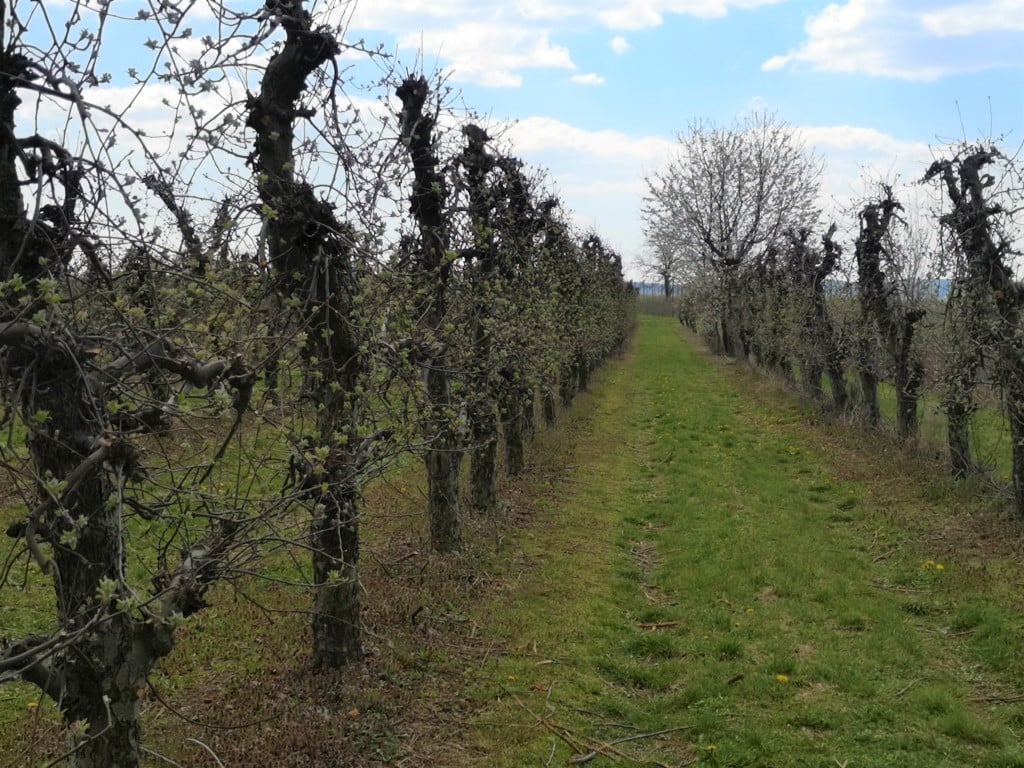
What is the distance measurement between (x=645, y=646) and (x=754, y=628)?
1313 millimetres

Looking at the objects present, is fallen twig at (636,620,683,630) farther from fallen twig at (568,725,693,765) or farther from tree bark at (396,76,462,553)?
tree bark at (396,76,462,553)

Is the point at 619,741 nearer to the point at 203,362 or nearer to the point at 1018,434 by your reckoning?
the point at 203,362

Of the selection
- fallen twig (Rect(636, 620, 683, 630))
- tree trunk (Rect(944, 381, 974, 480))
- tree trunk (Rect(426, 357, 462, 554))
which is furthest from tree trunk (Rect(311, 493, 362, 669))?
tree trunk (Rect(944, 381, 974, 480))

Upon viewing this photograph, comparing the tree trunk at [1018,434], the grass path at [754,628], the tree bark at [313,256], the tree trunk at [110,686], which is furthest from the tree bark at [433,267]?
the tree trunk at [1018,434]

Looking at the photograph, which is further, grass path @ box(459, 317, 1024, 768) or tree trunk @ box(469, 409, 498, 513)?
tree trunk @ box(469, 409, 498, 513)

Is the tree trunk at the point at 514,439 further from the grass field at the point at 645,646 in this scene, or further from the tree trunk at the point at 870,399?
the tree trunk at the point at 870,399

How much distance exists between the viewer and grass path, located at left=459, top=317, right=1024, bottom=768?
6.50 meters

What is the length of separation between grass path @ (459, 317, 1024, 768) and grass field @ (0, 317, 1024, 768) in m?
0.03

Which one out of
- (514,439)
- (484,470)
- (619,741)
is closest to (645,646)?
(619,741)

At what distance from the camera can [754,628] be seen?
868 cm

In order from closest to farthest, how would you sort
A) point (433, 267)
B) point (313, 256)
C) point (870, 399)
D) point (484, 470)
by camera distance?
point (313, 256) → point (433, 267) → point (484, 470) → point (870, 399)

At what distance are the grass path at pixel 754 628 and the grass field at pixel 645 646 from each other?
0.03 m

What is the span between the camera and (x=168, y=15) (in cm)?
387

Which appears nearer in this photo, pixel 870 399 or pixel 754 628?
pixel 754 628
